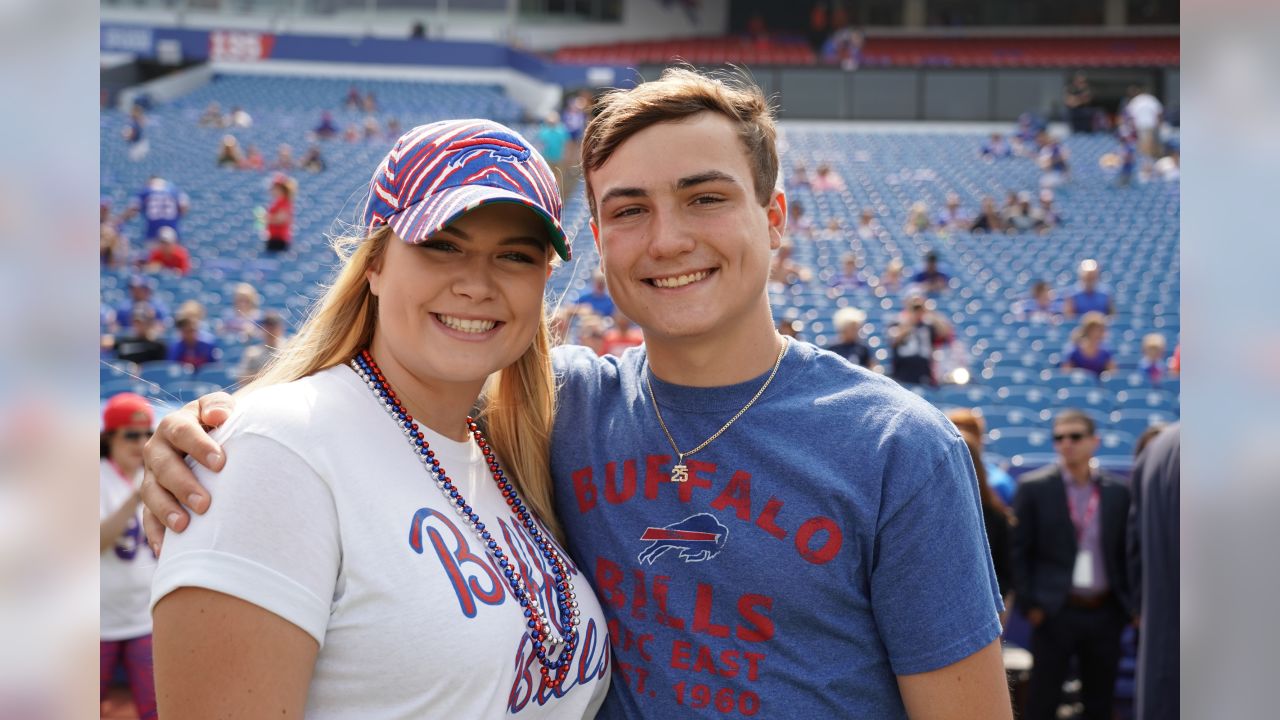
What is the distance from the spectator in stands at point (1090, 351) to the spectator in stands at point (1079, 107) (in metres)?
17.4

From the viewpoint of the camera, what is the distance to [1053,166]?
19.7m

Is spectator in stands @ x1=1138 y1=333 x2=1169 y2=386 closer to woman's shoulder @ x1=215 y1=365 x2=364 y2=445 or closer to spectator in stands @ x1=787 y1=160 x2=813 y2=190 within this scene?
woman's shoulder @ x1=215 y1=365 x2=364 y2=445

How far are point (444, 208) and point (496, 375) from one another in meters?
0.48

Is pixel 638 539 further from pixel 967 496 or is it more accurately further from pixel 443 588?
pixel 967 496

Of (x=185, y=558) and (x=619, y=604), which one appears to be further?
(x=619, y=604)

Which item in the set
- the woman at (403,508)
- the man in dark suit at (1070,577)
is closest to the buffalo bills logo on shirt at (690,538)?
the woman at (403,508)

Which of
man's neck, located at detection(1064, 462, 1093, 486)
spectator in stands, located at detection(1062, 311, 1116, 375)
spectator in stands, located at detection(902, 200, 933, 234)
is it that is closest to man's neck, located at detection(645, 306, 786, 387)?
man's neck, located at detection(1064, 462, 1093, 486)

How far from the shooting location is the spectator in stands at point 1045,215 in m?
16.2

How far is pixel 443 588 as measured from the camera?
1.36 m

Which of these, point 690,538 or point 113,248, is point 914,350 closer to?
point 690,538

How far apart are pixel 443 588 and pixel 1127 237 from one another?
15.9 m
